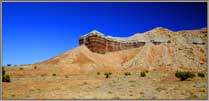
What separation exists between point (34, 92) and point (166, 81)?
4.04 m

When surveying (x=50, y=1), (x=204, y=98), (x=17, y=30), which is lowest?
(x=204, y=98)

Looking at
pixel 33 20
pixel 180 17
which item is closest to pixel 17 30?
pixel 33 20

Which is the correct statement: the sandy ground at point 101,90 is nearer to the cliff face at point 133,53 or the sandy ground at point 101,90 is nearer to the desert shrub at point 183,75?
the desert shrub at point 183,75

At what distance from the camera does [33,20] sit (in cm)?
984

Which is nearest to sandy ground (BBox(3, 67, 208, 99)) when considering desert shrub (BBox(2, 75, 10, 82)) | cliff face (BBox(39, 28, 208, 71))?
desert shrub (BBox(2, 75, 10, 82))

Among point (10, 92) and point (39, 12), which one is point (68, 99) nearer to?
point (10, 92)

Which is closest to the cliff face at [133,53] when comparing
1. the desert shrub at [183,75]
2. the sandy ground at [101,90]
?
the desert shrub at [183,75]

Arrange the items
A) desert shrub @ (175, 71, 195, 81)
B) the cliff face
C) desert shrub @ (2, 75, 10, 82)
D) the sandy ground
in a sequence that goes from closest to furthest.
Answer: the sandy ground → desert shrub @ (2, 75, 10, 82) → desert shrub @ (175, 71, 195, 81) → the cliff face

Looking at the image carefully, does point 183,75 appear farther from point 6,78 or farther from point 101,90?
point 6,78

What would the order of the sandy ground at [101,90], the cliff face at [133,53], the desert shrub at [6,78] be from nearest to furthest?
the sandy ground at [101,90]
the desert shrub at [6,78]
the cliff face at [133,53]

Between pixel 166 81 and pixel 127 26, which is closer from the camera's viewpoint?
pixel 127 26

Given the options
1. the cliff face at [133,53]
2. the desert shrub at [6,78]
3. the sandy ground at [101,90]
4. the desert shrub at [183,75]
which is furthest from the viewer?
the cliff face at [133,53]

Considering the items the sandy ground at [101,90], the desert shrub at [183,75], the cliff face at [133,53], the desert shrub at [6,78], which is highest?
the cliff face at [133,53]

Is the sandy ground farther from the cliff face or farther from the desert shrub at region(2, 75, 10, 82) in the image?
the cliff face
